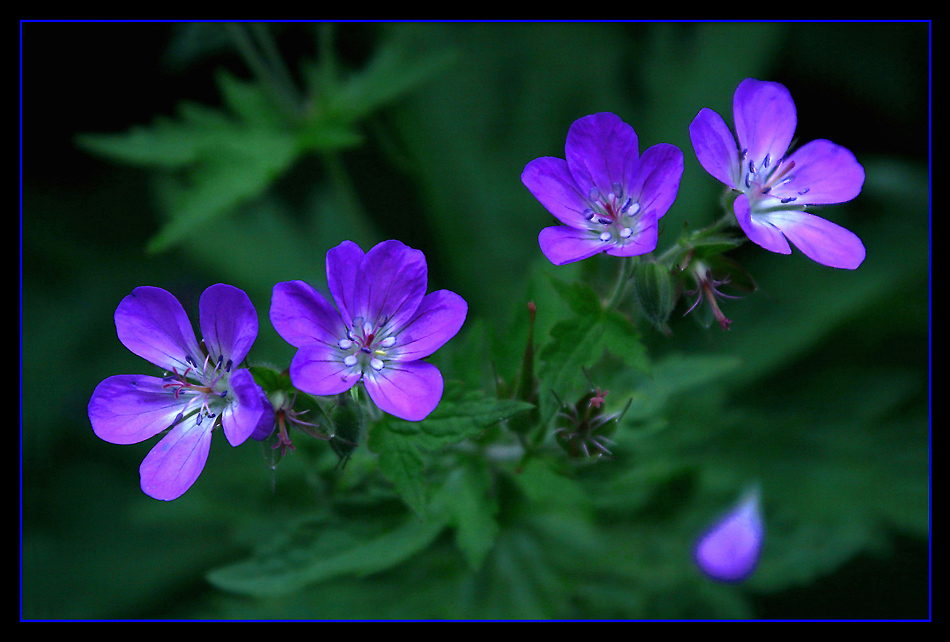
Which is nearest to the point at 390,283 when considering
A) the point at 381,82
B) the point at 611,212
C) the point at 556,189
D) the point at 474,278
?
the point at 556,189

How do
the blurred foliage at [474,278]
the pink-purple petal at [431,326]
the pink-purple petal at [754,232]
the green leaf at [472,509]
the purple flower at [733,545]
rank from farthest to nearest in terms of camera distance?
the blurred foliage at [474,278] < the purple flower at [733,545] < the green leaf at [472,509] < the pink-purple petal at [431,326] < the pink-purple petal at [754,232]

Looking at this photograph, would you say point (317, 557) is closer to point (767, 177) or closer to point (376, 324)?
point (376, 324)

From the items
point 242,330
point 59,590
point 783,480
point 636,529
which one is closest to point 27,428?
point 59,590

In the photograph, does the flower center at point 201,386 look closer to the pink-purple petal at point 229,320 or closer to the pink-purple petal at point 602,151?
the pink-purple petal at point 229,320

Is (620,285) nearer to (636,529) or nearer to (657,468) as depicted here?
(657,468)

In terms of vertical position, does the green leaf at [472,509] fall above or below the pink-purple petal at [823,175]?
below

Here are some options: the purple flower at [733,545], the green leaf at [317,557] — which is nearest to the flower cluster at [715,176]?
the green leaf at [317,557]
